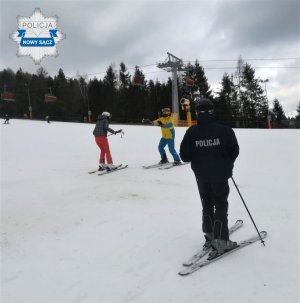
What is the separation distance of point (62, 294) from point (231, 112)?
5339cm

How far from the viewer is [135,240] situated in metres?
4.41

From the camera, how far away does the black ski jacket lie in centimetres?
376

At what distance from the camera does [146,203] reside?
6148mm

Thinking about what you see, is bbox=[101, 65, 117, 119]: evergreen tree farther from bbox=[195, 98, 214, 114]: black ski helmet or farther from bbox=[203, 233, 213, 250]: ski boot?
bbox=[203, 233, 213, 250]: ski boot

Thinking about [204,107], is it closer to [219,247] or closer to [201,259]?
[219,247]

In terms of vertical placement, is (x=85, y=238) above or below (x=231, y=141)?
below

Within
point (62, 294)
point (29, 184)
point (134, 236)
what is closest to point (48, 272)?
point (62, 294)

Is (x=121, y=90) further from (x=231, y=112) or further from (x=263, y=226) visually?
(x=263, y=226)

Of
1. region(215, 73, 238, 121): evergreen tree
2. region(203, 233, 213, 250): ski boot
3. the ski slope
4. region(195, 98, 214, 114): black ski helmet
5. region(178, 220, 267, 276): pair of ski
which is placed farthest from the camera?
region(215, 73, 238, 121): evergreen tree

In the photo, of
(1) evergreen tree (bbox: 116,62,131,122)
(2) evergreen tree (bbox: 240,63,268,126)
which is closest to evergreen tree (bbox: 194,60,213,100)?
(2) evergreen tree (bbox: 240,63,268,126)

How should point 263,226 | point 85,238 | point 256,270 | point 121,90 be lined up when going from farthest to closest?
1. point 121,90
2. point 263,226
3. point 85,238
4. point 256,270

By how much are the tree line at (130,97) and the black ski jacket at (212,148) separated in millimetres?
45179

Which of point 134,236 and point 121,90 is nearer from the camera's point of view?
point 134,236

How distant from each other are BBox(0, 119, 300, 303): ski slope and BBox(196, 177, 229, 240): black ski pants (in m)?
0.36
